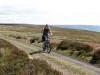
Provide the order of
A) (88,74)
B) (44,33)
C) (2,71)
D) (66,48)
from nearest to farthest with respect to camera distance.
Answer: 1. (2,71)
2. (88,74)
3. (44,33)
4. (66,48)

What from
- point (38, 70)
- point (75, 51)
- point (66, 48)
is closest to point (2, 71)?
point (38, 70)

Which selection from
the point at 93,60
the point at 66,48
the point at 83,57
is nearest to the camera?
the point at 93,60

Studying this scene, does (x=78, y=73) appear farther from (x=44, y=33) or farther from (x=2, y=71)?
(x=44, y=33)

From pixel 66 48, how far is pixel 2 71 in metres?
12.2

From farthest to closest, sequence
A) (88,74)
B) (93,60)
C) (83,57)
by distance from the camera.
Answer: (83,57) < (93,60) < (88,74)

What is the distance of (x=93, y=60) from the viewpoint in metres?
13.8

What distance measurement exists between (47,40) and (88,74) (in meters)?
7.96

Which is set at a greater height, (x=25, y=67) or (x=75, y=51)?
(x=25, y=67)

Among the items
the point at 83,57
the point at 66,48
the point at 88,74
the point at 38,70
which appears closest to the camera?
the point at 38,70

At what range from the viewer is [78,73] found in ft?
31.5

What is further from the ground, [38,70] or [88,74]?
[38,70]

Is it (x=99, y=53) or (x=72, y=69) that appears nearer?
(x=72, y=69)

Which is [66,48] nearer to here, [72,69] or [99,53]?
[99,53]

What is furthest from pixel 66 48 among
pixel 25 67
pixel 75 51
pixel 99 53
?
pixel 25 67
